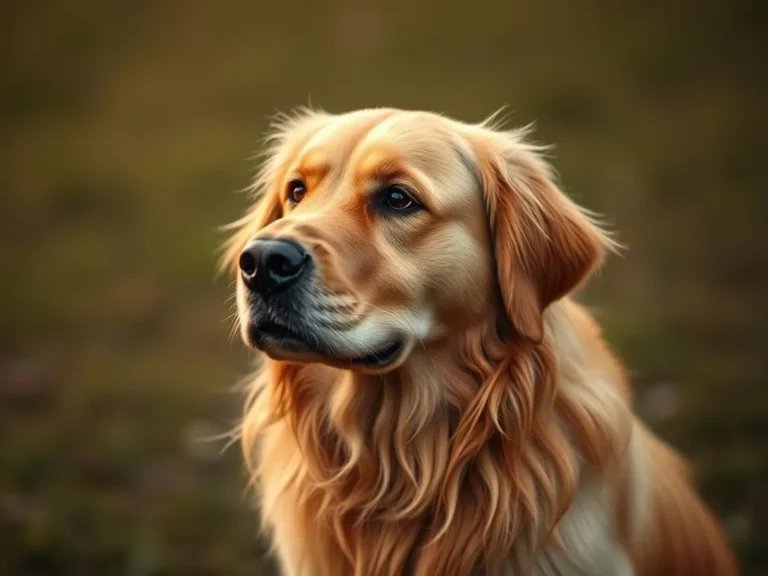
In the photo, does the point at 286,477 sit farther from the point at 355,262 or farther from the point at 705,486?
the point at 705,486

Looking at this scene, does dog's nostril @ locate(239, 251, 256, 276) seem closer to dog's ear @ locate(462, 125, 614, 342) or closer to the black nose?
the black nose

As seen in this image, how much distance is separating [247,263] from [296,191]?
61 centimetres

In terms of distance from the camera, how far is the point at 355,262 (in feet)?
9.51

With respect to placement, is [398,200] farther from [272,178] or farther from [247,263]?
[272,178]

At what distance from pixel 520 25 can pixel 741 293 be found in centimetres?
524

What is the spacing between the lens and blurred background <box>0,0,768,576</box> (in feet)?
16.1

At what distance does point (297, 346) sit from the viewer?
9.44 ft

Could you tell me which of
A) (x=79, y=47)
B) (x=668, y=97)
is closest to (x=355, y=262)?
(x=668, y=97)

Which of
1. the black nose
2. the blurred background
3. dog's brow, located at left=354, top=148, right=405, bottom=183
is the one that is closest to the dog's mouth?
the black nose

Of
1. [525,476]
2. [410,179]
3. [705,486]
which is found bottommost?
[705,486]

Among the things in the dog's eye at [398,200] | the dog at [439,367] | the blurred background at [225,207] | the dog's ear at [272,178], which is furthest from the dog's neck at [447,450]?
the blurred background at [225,207]

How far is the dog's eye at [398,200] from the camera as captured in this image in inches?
120

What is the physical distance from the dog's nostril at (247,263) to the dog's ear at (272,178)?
563mm

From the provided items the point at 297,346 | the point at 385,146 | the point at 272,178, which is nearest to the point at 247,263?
the point at 297,346
